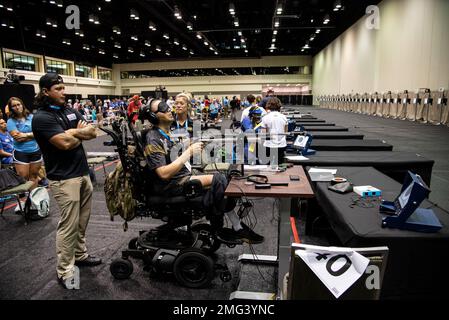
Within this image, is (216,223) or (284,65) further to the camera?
(284,65)

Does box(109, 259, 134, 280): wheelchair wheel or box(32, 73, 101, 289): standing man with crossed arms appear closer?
box(32, 73, 101, 289): standing man with crossed arms

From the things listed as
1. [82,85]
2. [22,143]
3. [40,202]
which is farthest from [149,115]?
[82,85]

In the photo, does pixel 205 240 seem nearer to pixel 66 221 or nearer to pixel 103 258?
pixel 103 258

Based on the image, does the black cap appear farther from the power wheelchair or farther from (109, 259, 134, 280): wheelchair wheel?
(109, 259, 134, 280): wheelchair wheel

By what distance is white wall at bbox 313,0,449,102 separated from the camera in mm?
12111

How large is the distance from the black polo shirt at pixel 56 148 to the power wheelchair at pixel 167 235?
0.36 m

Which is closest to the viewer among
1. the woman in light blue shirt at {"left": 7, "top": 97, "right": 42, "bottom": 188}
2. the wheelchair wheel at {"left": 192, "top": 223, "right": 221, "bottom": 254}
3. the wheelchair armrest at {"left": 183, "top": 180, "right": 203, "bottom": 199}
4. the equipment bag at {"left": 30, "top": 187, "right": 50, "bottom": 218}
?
the wheelchair armrest at {"left": 183, "top": 180, "right": 203, "bottom": 199}

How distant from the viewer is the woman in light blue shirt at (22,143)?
490 cm

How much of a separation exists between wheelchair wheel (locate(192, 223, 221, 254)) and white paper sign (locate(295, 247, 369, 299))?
1399 mm

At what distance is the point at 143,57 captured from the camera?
35281 mm

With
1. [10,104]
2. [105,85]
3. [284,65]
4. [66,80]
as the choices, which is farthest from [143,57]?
[10,104]

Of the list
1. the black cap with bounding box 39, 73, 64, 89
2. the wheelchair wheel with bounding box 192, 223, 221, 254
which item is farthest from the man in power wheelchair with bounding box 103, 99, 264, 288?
the black cap with bounding box 39, 73, 64, 89
